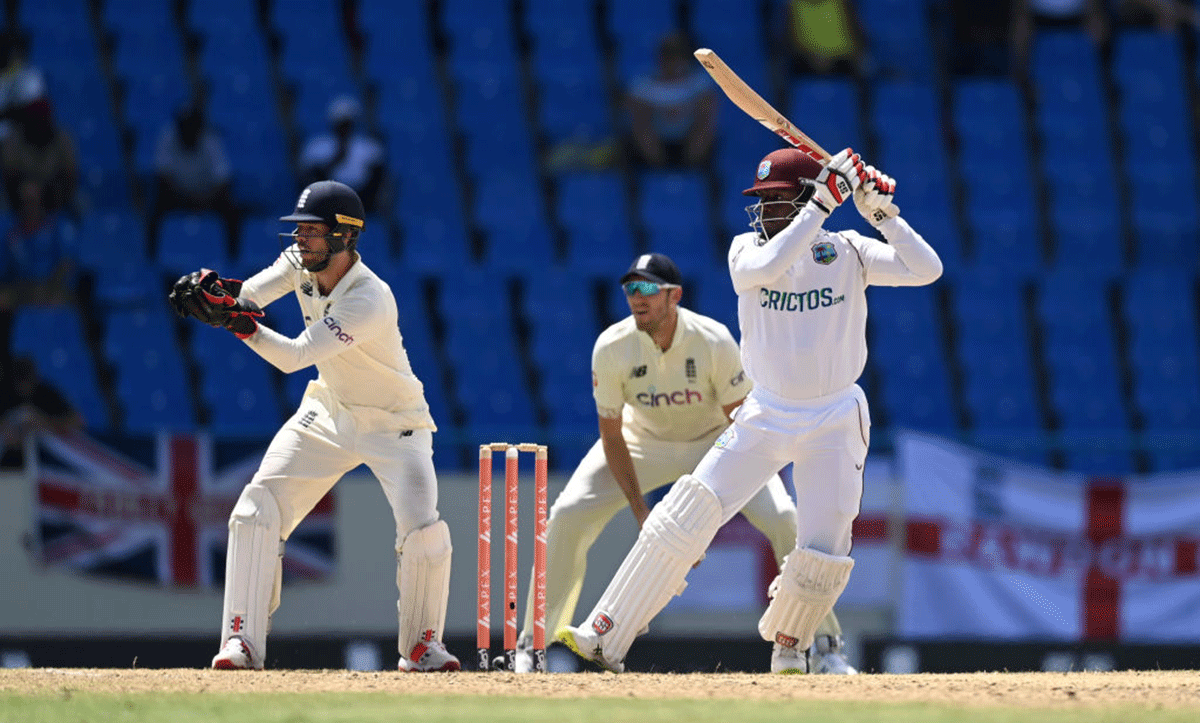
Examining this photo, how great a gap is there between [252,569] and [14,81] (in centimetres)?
671

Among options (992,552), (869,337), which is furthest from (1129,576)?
(869,337)

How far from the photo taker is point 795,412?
695cm

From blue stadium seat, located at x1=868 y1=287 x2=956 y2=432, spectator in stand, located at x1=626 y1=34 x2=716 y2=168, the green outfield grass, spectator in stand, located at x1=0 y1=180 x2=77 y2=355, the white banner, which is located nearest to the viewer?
the green outfield grass

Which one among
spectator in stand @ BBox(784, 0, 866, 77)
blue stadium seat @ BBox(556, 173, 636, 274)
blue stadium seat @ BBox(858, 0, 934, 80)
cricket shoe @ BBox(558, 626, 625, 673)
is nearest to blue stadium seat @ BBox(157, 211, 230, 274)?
blue stadium seat @ BBox(556, 173, 636, 274)

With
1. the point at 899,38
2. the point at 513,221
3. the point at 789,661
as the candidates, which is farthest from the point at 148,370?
the point at 789,661

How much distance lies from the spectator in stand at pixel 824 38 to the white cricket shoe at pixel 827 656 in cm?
638

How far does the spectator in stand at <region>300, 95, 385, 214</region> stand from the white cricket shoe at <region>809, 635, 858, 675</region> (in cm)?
550

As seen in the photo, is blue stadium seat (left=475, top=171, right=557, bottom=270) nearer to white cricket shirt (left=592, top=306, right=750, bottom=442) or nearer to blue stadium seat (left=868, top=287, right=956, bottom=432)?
blue stadium seat (left=868, top=287, right=956, bottom=432)

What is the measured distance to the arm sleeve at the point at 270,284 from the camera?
759 cm

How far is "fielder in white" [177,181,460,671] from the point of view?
24.2 ft

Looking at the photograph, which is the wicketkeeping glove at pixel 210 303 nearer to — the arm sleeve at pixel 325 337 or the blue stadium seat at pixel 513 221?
the arm sleeve at pixel 325 337

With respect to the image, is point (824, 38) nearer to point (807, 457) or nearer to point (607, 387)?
point (607, 387)

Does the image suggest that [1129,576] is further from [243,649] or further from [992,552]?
[243,649]

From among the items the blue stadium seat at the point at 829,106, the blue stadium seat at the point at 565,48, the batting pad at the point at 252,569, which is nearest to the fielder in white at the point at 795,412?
the batting pad at the point at 252,569
